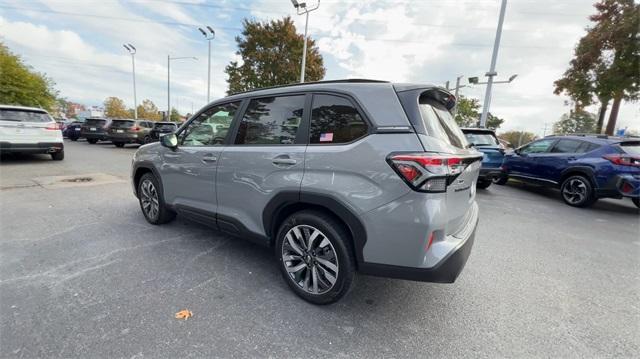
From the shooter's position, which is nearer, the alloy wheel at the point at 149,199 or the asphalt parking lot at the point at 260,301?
the asphalt parking lot at the point at 260,301

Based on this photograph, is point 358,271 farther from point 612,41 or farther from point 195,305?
point 612,41

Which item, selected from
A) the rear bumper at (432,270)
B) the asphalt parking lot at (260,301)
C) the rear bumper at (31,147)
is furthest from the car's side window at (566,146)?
the rear bumper at (31,147)

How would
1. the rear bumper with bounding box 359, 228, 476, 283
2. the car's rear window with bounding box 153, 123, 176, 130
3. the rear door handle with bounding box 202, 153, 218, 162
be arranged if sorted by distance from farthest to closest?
the car's rear window with bounding box 153, 123, 176, 130 < the rear door handle with bounding box 202, 153, 218, 162 < the rear bumper with bounding box 359, 228, 476, 283

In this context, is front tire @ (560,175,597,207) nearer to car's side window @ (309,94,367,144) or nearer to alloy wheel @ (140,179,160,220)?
car's side window @ (309,94,367,144)

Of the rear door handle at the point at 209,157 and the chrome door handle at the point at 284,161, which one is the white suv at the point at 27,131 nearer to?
the rear door handle at the point at 209,157

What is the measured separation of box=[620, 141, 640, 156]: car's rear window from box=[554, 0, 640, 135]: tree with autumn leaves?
9.57m

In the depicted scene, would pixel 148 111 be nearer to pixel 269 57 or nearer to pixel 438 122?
pixel 269 57

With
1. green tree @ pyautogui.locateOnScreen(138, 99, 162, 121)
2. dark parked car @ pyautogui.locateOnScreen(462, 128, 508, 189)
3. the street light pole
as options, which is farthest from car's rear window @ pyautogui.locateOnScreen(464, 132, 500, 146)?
green tree @ pyautogui.locateOnScreen(138, 99, 162, 121)

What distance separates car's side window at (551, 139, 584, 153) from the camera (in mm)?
6688

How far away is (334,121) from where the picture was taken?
7.40 feet

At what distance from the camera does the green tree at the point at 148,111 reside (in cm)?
7106

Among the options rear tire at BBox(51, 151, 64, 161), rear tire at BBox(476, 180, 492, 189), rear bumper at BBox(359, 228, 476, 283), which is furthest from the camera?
rear tire at BBox(51, 151, 64, 161)

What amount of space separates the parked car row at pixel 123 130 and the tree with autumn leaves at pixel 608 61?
65.8 ft

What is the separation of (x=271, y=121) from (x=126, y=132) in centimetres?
1589
